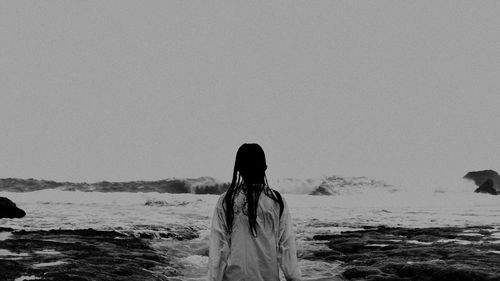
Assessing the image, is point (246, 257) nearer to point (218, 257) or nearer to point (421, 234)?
point (218, 257)

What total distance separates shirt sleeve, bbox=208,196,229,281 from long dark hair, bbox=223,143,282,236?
0.06 meters

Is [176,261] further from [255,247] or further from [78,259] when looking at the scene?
[255,247]

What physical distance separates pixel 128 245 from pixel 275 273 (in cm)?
1605

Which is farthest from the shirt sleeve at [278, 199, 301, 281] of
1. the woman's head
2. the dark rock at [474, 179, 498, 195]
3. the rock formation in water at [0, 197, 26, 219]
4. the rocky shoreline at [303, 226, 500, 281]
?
the dark rock at [474, 179, 498, 195]

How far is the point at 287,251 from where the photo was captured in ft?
15.1

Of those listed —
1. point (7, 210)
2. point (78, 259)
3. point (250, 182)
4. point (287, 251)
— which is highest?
point (250, 182)

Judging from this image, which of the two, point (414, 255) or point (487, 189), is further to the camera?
point (487, 189)

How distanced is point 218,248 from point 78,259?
11447mm

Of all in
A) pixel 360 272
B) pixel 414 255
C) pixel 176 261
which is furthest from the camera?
pixel 176 261

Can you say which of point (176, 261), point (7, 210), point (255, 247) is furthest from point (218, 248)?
point (7, 210)

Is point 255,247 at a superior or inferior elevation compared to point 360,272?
superior

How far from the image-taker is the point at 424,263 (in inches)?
553

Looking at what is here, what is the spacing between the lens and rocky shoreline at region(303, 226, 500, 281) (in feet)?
41.7

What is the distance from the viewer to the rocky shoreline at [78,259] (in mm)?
11883
